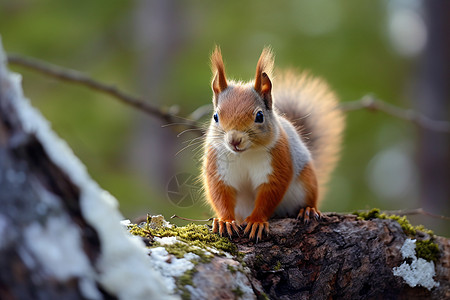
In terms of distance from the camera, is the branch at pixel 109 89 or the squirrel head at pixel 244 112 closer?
the squirrel head at pixel 244 112

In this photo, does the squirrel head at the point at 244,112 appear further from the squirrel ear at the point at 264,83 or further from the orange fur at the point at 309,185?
the orange fur at the point at 309,185

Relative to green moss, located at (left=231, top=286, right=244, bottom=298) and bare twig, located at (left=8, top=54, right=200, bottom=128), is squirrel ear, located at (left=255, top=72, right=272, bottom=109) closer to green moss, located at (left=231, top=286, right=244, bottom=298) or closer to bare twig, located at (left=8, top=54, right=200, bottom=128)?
bare twig, located at (left=8, top=54, right=200, bottom=128)

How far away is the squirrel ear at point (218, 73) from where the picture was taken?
2.07m

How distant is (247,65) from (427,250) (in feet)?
20.1

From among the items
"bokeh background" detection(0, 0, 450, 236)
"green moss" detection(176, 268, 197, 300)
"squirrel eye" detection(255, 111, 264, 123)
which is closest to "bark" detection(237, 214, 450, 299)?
"green moss" detection(176, 268, 197, 300)

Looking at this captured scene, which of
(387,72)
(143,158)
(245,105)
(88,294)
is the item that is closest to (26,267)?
(88,294)

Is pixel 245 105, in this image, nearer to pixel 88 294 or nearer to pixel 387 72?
pixel 88 294

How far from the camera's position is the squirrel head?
6.23 feet

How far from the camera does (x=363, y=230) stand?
1630mm

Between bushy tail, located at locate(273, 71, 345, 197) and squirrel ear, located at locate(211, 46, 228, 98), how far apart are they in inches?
20.3

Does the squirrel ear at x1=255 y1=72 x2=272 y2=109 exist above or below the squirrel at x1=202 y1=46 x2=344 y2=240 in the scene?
above

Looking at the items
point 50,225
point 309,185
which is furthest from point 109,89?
point 50,225

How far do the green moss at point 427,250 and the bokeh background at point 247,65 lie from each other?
4.55 metres

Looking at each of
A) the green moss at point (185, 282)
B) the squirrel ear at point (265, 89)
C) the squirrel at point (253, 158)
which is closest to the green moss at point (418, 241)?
the squirrel at point (253, 158)
